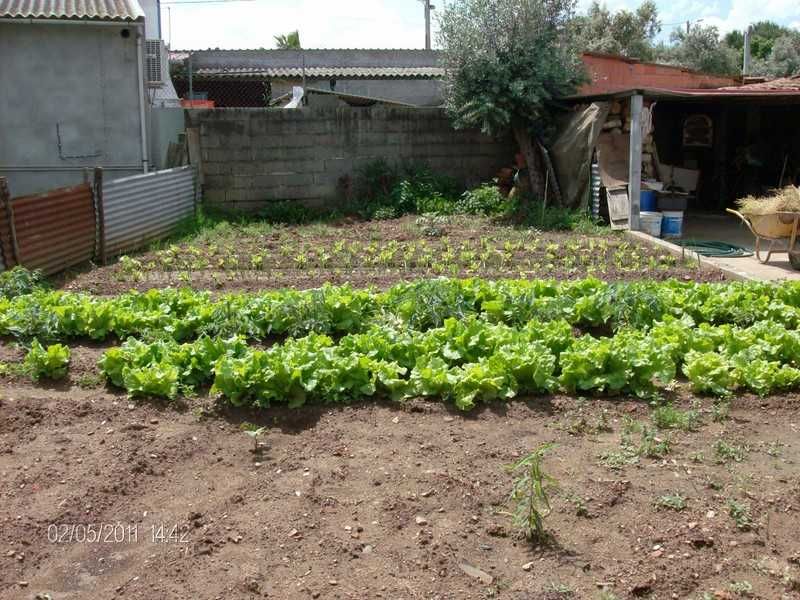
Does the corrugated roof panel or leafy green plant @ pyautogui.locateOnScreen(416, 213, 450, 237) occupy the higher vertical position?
the corrugated roof panel

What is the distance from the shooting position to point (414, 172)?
659 inches

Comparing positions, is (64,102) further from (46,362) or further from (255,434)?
(255,434)

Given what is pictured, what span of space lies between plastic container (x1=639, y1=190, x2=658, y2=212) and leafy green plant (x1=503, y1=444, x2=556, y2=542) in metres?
10.8

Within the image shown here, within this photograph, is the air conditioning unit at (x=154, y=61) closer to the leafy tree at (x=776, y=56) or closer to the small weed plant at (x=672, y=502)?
the small weed plant at (x=672, y=502)

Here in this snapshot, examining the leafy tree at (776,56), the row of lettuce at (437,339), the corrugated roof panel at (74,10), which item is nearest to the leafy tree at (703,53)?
the leafy tree at (776,56)

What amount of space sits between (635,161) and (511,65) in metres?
2.95

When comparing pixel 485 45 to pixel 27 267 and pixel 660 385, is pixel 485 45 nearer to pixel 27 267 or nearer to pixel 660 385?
pixel 27 267

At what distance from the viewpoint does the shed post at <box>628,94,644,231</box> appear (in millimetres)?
13852

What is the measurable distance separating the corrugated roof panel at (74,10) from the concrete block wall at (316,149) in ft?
6.52

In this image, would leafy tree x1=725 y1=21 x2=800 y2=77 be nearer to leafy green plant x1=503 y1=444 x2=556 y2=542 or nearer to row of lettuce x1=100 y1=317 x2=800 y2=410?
row of lettuce x1=100 y1=317 x2=800 y2=410

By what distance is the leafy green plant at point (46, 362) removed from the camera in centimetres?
650

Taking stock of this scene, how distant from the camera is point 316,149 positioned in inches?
643

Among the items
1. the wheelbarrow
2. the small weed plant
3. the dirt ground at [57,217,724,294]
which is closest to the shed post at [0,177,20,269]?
the dirt ground at [57,217,724,294]

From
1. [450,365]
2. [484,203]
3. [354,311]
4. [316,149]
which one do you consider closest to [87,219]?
[354,311]
